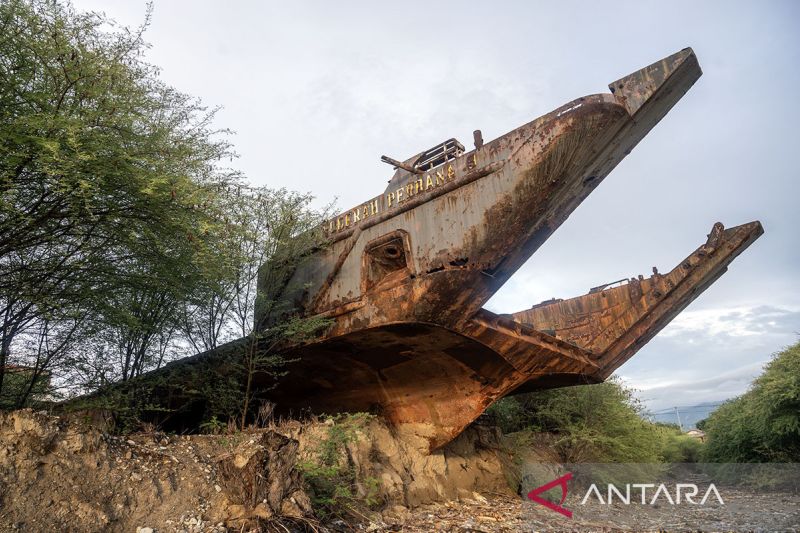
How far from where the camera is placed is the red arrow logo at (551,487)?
33.1 feet

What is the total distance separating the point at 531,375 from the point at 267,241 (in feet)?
17.2

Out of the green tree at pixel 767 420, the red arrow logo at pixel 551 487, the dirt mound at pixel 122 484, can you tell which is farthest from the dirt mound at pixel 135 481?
the green tree at pixel 767 420

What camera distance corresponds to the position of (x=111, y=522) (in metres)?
3.96

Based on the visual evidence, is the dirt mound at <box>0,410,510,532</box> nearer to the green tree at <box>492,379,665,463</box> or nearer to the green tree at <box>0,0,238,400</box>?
the green tree at <box>0,0,238,400</box>

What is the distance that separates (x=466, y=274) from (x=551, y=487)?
24.8 ft

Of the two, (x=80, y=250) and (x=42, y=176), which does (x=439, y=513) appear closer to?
(x=80, y=250)

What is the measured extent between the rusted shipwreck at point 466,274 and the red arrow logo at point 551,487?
8.35 ft

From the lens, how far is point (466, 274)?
22.4ft

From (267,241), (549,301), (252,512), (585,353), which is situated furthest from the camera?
(549,301)

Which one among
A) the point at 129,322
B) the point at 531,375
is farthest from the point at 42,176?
the point at 531,375

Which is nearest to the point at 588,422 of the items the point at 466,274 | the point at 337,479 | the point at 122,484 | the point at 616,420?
the point at 616,420

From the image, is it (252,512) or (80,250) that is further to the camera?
(80,250)

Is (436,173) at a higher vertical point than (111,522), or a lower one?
higher

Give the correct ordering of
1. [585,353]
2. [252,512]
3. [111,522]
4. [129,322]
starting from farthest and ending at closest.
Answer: [585,353] → [129,322] → [252,512] → [111,522]
